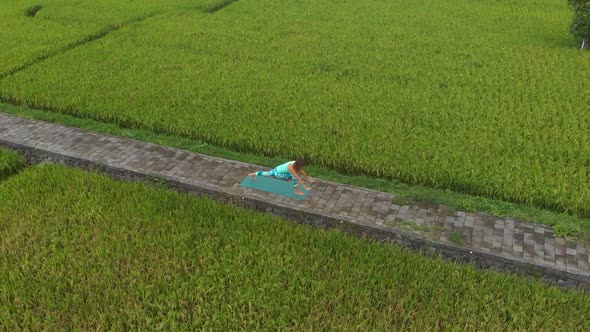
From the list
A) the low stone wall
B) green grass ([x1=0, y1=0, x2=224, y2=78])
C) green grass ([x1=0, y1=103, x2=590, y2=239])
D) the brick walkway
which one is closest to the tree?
green grass ([x1=0, y1=103, x2=590, y2=239])

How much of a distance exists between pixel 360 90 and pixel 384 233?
14.5 feet

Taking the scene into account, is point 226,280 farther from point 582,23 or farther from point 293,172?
point 582,23

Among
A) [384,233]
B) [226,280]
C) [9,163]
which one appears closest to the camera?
[226,280]

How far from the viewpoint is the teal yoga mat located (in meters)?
5.85

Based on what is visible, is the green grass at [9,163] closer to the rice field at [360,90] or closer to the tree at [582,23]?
the rice field at [360,90]

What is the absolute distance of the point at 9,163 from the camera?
257 inches

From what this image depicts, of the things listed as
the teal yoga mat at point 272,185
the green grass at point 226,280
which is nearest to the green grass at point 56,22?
the green grass at point 226,280

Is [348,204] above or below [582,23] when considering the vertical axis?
below

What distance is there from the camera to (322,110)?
8086mm

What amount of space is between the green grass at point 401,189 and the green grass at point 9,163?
4.07 feet

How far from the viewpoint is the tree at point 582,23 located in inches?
427

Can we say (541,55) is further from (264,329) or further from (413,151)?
(264,329)

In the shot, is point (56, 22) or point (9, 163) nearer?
point (9, 163)

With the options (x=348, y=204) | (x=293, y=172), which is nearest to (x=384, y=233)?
(x=348, y=204)
